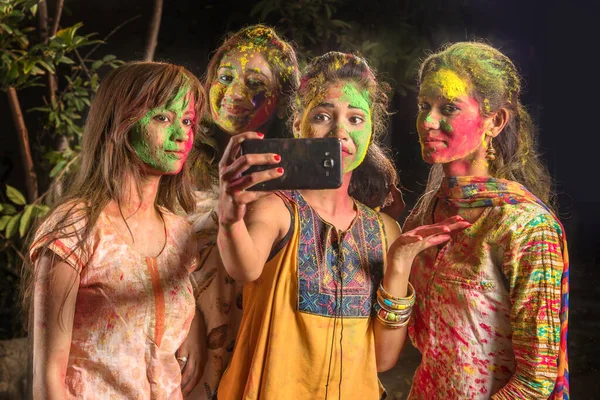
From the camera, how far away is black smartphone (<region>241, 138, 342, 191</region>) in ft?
5.03

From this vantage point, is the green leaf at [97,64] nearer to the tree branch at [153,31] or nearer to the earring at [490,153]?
the tree branch at [153,31]

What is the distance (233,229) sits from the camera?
5.06ft

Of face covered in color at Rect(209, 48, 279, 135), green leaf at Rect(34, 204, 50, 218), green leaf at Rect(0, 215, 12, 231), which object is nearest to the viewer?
face covered in color at Rect(209, 48, 279, 135)

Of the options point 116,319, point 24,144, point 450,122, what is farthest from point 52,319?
point 24,144

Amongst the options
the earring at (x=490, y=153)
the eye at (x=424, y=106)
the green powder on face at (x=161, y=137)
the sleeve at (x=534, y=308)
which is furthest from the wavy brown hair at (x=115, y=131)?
the sleeve at (x=534, y=308)

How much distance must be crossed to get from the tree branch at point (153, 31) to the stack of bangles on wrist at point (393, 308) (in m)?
1.14

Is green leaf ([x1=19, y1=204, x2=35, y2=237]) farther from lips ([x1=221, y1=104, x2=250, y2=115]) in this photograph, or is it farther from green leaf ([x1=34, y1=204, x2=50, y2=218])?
lips ([x1=221, y1=104, x2=250, y2=115])

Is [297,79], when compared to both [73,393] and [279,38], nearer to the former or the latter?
[279,38]

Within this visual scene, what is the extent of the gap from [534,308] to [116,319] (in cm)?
94

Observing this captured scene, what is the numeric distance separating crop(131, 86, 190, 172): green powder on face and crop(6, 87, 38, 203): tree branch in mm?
1267

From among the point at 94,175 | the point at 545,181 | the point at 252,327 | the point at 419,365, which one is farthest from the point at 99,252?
the point at 545,181

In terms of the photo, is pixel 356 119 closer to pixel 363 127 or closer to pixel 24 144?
pixel 363 127

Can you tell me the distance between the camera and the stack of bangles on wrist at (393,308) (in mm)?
1740

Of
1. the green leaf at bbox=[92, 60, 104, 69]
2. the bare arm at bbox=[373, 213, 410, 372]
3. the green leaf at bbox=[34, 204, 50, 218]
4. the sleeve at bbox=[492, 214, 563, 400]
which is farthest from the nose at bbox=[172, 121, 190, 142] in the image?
the green leaf at bbox=[34, 204, 50, 218]
